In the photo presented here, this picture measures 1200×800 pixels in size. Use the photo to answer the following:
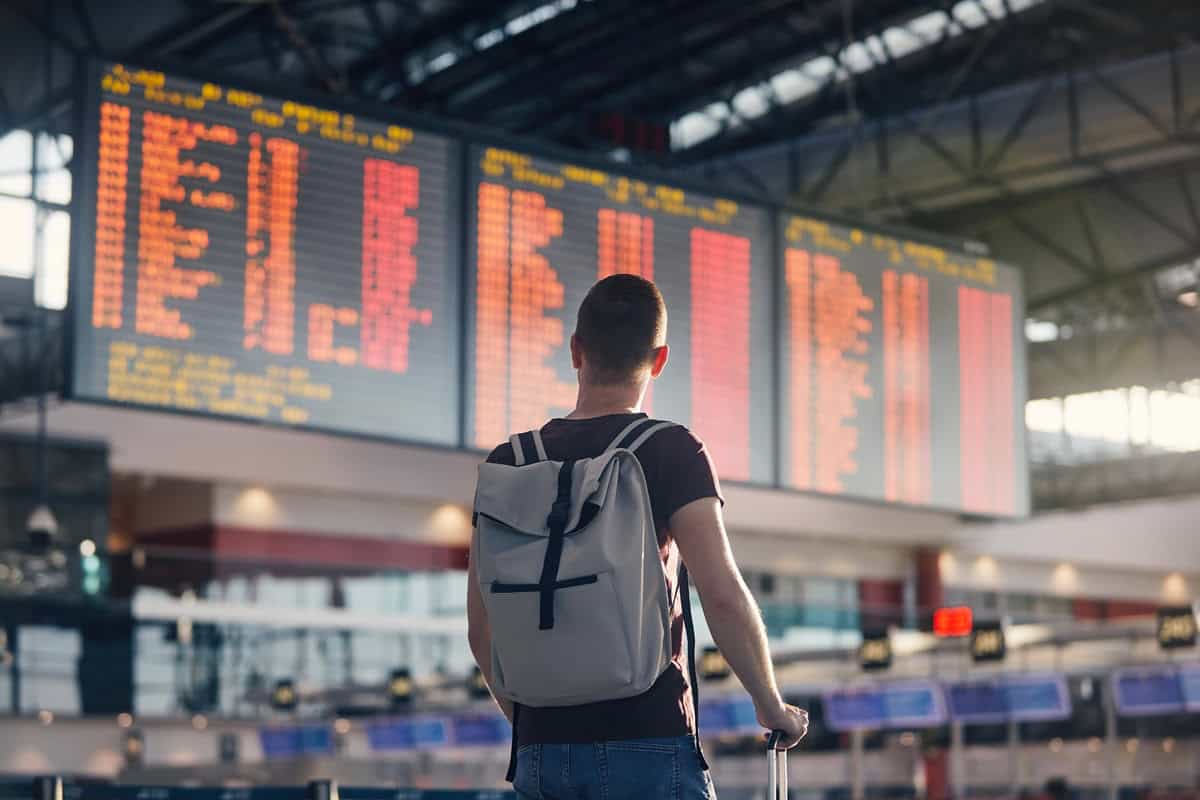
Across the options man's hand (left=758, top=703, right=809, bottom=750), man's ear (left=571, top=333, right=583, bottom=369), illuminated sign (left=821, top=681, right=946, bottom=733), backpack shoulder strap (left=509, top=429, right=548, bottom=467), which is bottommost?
illuminated sign (left=821, top=681, right=946, bottom=733)

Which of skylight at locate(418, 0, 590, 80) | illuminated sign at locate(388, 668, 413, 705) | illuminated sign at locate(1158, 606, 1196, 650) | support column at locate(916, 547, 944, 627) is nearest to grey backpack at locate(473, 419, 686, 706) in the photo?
illuminated sign at locate(1158, 606, 1196, 650)

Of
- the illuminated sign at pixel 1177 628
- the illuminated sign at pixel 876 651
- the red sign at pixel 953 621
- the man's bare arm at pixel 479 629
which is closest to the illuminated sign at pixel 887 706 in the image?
the illuminated sign at pixel 876 651

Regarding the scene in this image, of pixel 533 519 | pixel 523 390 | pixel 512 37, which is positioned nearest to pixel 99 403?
pixel 523 390

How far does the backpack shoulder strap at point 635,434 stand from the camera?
9.02ft

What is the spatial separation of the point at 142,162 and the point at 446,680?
10.3m

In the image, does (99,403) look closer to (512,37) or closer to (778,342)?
(778,342)

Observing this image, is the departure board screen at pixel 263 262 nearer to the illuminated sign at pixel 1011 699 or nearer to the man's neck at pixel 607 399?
the man's neck at pixel 607 399

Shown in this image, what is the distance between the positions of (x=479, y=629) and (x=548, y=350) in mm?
8278

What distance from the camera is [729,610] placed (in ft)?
8.78

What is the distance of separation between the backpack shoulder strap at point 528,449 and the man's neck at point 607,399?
6 centimetres

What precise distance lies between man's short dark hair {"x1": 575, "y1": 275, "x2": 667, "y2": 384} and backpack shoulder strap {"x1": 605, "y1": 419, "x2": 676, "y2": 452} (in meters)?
0.11

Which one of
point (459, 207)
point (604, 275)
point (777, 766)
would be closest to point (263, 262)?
point (459, 207)

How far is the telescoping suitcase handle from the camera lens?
271 cm

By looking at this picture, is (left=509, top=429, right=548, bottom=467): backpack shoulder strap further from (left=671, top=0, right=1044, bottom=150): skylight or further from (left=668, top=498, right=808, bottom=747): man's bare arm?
(left=671, top=0, right=1044, bottom=150): skylight
